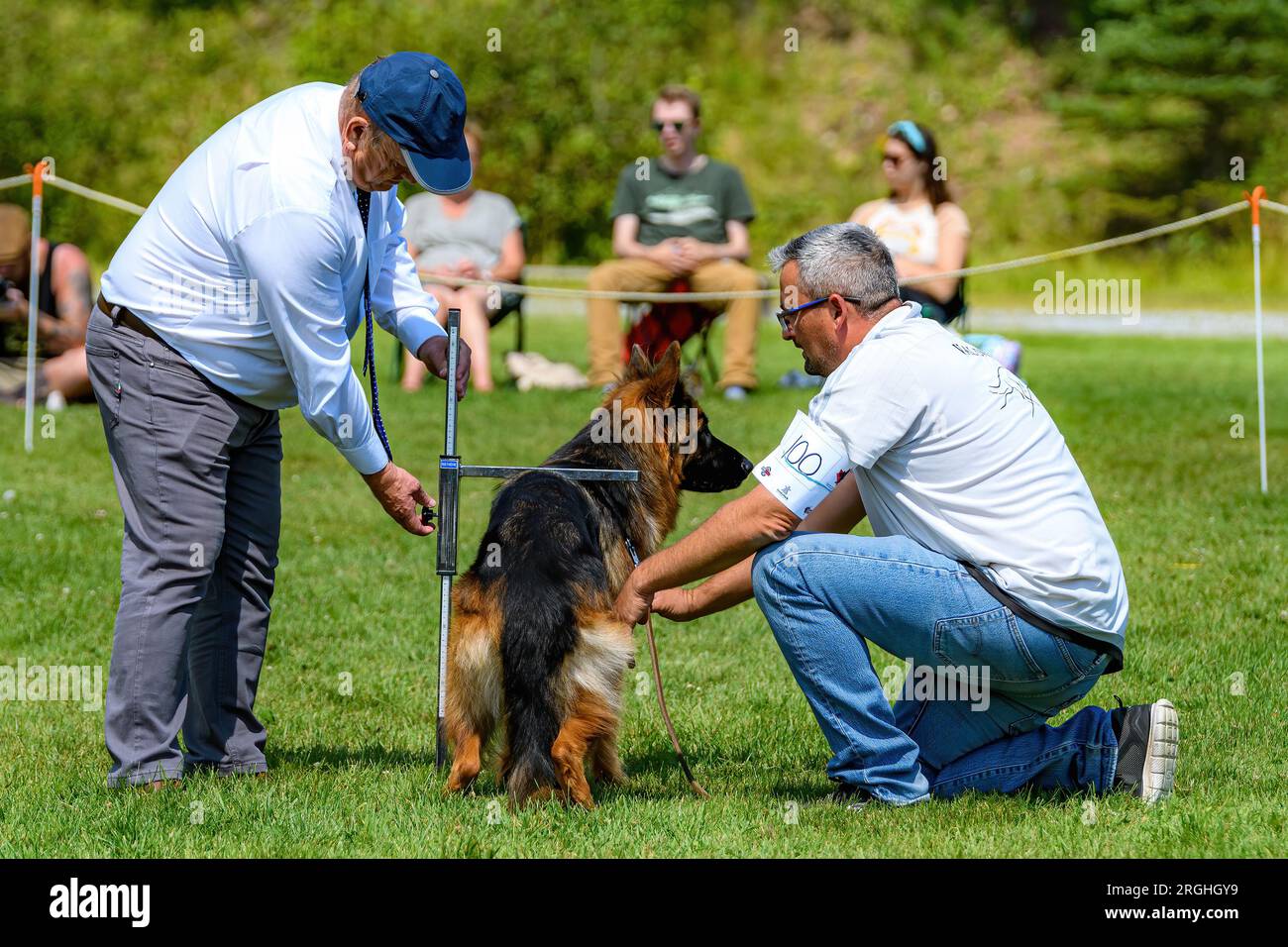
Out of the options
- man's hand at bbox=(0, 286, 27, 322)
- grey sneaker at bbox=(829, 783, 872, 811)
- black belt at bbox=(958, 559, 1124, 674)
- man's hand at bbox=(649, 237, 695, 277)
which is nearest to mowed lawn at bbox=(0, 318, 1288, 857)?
grey sneaker at bbox=(829, 783, 872, 811)

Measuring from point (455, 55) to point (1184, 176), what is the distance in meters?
14.4

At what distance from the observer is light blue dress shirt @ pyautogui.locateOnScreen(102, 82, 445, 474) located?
3.89m

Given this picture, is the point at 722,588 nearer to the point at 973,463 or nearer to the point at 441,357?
the point at 973,463

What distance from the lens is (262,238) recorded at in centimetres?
387

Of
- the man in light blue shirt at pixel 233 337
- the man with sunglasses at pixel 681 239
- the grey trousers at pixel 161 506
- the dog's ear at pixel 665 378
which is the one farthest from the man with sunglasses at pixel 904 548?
the man with sunglasses at pixel 681 239

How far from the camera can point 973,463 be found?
3.98 metres

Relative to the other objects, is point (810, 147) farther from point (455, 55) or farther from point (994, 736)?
point (994, 736)

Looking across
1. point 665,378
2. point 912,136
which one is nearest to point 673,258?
point 912,136

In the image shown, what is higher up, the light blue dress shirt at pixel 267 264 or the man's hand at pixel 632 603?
the light blue dress shirt at pixel 267 264

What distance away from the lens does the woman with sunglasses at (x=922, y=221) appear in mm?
10219

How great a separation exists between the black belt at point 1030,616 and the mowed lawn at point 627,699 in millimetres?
462

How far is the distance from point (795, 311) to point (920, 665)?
1.07 meters

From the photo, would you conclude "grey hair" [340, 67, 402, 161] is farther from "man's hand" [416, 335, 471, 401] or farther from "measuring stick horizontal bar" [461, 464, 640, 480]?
"measuring stick horizontal bar" [461, 464, 640, 480]

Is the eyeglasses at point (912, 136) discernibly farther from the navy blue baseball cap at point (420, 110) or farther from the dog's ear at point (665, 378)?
the navy blue baseball cap at point (420, 110)
